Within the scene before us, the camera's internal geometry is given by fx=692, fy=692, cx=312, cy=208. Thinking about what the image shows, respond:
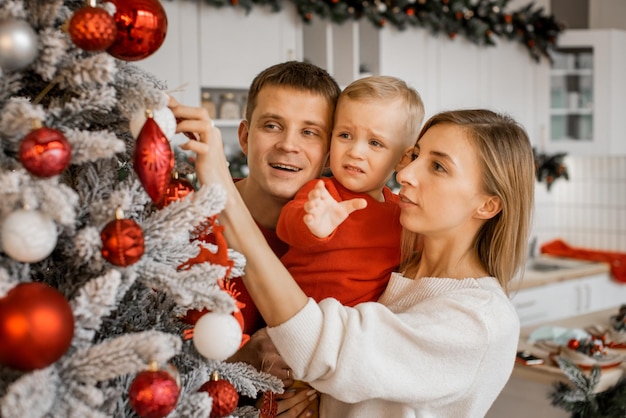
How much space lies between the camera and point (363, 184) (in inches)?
54.2

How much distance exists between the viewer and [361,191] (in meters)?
1.40

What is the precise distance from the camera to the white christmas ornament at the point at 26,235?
0.66 metres

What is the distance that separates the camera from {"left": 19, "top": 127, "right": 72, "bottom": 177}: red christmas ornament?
67 cm

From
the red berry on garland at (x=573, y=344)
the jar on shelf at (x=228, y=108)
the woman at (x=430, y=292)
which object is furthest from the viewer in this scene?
the jar on shelf at (x=228, y=108)

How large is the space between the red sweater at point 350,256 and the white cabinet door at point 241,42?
1.97 metres

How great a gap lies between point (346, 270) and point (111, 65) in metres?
0.73

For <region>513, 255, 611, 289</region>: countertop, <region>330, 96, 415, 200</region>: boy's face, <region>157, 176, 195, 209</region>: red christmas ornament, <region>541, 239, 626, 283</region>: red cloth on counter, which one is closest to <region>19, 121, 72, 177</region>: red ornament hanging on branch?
<region>157, 176, 195, 209</region>: red christmas ornament

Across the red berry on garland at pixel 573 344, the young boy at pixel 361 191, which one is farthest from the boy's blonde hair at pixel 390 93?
the red berry on garland at pixel 573 344

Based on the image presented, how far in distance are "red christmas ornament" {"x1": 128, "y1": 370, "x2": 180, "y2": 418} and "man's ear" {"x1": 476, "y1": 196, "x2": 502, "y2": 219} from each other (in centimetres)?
75

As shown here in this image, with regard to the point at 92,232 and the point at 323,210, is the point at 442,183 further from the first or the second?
the point at 92,232

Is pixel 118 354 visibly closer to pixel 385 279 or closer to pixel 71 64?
pixel 71 64

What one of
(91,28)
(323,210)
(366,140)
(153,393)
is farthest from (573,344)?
(91,28)

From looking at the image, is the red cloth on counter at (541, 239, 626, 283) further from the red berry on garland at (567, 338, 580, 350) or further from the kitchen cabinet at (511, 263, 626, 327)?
the red berry on garland at (567, 338, 580, 350)

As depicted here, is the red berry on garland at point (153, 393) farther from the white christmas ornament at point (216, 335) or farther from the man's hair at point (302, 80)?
the man's hair at point (302, 80)
